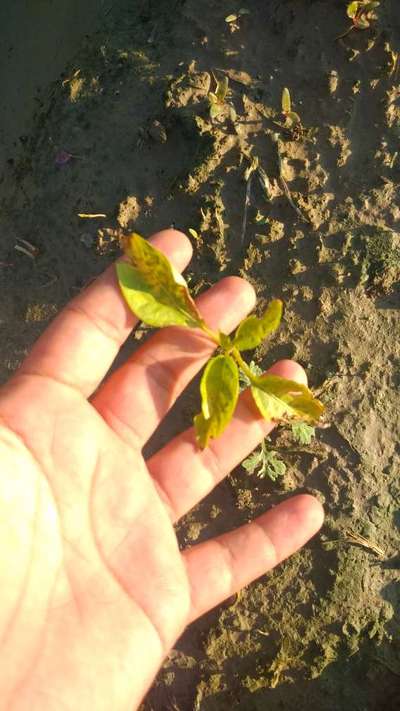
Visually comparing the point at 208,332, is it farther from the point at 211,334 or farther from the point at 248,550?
the point at 248,550

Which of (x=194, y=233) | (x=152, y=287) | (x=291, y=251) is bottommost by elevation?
(x=291, y=251)

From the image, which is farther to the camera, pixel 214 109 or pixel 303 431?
pixel 214 109

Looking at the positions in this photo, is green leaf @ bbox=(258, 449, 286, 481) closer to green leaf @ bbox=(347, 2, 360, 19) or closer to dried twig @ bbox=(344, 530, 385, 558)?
dried twig @ bbox=(344, 530, 385, 558)

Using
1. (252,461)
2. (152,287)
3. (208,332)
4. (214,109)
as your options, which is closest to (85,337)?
(152,287)

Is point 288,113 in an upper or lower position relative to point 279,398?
upper

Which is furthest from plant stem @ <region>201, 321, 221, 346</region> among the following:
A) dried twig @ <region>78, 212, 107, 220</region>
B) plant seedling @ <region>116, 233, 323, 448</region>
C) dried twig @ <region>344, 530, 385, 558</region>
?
dried twig @ <region>344, 530, 385, 558</region>

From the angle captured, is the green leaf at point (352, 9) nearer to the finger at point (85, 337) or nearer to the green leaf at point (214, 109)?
the green leaf at point (214, 109)

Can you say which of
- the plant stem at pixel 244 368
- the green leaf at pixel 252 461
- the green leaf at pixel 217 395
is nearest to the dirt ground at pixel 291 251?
the green leaf at pixel 252 461

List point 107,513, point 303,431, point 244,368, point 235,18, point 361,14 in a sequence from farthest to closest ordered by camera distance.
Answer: point 235,18 → point 361,14 → point 303,431 → point 244,368 → point 107,513
